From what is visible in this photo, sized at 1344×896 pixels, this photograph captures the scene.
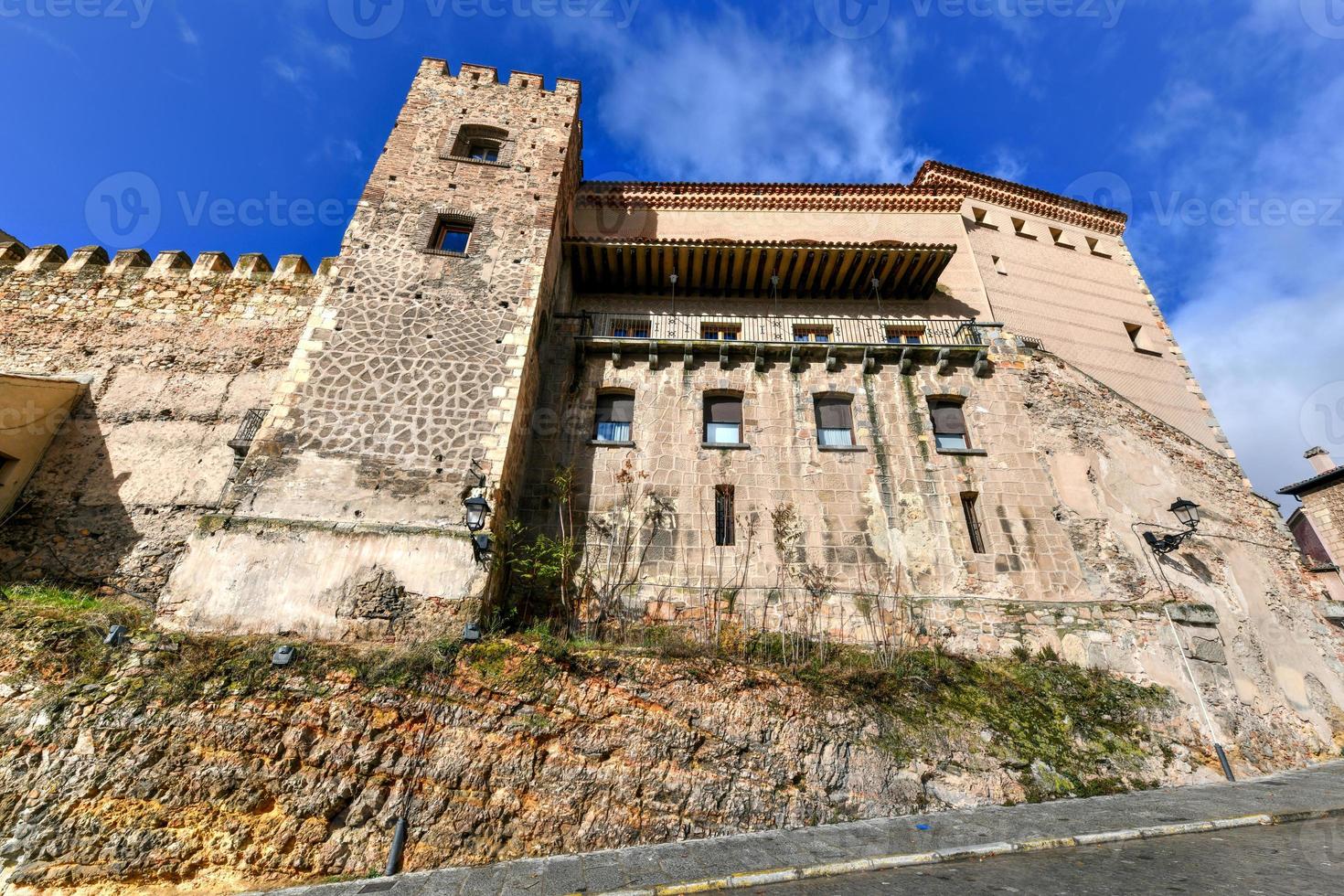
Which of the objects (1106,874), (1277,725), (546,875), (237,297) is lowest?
(546,875)

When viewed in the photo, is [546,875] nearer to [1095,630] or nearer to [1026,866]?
[1026,866]

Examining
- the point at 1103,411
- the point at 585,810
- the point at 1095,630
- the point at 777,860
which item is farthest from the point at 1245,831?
the point at 1103,411

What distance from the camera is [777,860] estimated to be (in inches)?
217

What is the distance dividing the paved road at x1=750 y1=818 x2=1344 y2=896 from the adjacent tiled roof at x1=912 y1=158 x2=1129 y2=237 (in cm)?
1715

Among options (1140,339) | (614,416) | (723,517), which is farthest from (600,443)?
(1140,339)

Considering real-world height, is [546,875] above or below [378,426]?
below

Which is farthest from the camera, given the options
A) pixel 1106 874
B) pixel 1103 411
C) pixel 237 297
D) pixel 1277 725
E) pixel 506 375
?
pixel 237 297

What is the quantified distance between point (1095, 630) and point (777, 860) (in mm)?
7880

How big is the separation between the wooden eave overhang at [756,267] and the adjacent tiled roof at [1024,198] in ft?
15.1

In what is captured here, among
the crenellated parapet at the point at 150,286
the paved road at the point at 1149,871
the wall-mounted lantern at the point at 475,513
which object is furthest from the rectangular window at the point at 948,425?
the crenellated parapet at the point at 150,286

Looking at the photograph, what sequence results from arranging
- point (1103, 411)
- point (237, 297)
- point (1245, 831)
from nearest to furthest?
point (1245, 831) < point (1103, 411) < point (237, 297)

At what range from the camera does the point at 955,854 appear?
5496 mm

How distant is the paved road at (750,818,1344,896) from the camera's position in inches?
169

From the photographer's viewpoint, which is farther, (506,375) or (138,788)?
(506,375)
